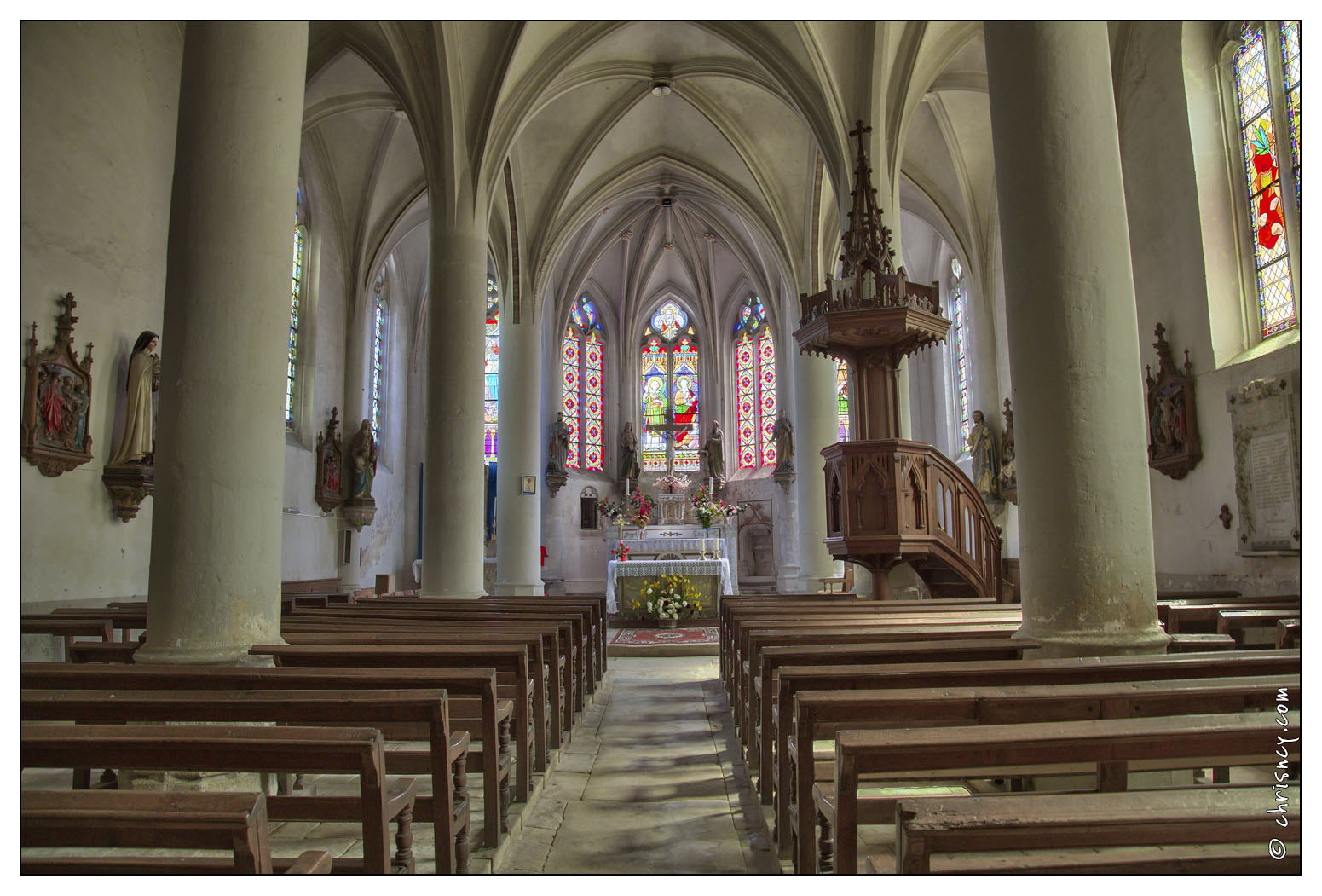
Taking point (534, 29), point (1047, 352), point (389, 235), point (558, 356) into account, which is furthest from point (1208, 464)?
point (558, 356)

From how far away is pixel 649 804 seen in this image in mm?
4332

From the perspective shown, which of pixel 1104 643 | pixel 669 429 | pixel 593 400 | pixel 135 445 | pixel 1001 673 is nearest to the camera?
pixel 1001 673

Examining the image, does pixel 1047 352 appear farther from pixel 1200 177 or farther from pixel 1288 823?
pixel 1200 177

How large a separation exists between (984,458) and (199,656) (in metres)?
14.4

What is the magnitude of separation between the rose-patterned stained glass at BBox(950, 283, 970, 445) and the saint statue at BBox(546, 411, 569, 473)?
9.56 metres

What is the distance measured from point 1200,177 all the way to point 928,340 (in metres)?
3.41

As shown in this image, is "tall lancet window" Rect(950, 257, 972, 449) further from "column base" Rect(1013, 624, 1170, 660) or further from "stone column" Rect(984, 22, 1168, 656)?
"column base" Rect(1013, 624, 1170, 660)

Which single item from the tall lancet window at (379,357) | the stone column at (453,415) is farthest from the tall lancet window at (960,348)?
the tall lancet window at (379,357)

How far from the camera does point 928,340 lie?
9828mm

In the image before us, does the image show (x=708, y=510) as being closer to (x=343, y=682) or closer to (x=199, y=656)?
(x=199, y=656)

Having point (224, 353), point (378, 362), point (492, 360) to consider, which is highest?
point (492, 360)

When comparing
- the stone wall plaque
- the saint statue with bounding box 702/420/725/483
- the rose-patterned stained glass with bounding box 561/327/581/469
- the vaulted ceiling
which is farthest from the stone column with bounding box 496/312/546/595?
the stone wall plaque

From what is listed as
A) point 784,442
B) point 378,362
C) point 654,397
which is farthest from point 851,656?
point 654,397

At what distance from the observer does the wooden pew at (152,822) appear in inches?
67.7
